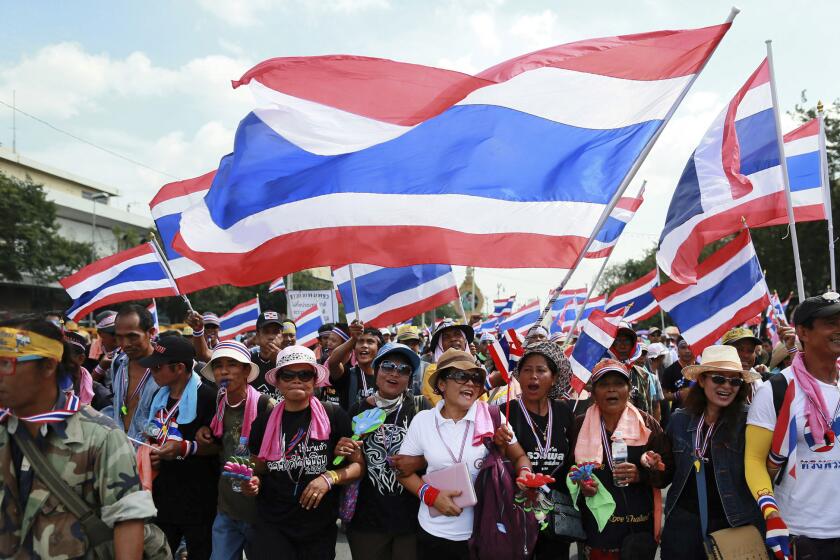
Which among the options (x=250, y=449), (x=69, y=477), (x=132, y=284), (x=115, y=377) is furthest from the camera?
(x=132, y=284)

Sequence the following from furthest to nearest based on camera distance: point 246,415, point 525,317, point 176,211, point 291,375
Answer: point 525,317
point 176,211
point 246,415
point 291,375

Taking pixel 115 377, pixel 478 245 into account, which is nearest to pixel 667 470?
pixel 478 245

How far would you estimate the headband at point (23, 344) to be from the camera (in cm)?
250

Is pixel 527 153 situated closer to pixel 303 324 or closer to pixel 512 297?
pixel 303 324

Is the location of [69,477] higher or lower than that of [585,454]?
higher

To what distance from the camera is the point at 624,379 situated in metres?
4.16

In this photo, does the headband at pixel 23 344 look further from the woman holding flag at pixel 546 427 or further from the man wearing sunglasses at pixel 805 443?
the man wearing sunglasses at pixel 805 443

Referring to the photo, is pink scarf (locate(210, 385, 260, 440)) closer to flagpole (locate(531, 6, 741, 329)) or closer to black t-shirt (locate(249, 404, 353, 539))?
black t-shirt (locate(249, 404, 353, 539))

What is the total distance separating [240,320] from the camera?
38.5 feet

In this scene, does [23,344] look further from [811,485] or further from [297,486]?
[811,485]

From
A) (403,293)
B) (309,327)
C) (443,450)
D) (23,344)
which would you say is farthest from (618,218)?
(23,344)

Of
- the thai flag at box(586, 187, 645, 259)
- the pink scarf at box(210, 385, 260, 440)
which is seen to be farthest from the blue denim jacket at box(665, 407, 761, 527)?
the thai flag at box(586, 187, 645, 259)

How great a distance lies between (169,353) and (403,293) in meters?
2.58

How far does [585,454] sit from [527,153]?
7.24 ft
